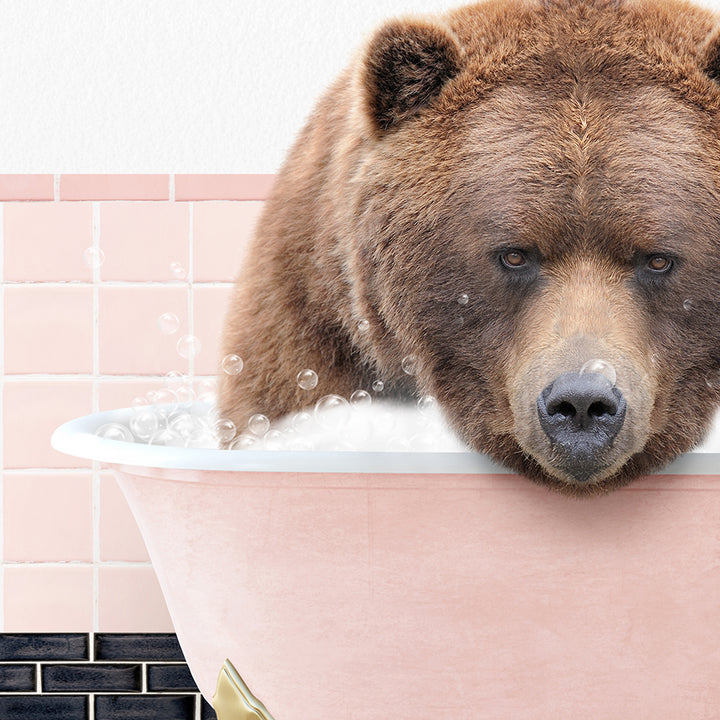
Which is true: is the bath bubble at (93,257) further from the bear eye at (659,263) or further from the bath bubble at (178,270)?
the bear eye at (659,263)

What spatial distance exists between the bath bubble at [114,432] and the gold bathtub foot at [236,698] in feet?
1.25

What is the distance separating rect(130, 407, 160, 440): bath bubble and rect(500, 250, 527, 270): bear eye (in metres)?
0.69

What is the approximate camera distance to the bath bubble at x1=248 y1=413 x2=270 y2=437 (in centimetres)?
145

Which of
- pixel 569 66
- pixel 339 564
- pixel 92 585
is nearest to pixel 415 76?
pixel 569 66

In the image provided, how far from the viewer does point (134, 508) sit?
125 centimetres

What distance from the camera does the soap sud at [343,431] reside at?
1.32 meters

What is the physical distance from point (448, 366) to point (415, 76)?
373mm

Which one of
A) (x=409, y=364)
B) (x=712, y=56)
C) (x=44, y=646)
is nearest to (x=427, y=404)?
(x=409, y=364)

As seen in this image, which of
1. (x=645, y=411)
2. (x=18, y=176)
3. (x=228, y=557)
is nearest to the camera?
(x=645, y=411)

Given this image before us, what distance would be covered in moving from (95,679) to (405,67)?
149 centimetres

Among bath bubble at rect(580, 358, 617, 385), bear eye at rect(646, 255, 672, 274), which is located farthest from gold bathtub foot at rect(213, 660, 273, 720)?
bear eye at rect(646, 255, 672, 274)

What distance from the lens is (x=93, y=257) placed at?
1.96m

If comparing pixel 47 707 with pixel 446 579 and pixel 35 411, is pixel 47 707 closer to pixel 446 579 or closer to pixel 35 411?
pixel 35 411

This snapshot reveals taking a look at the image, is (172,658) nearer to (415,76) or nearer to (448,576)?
(448,576)
